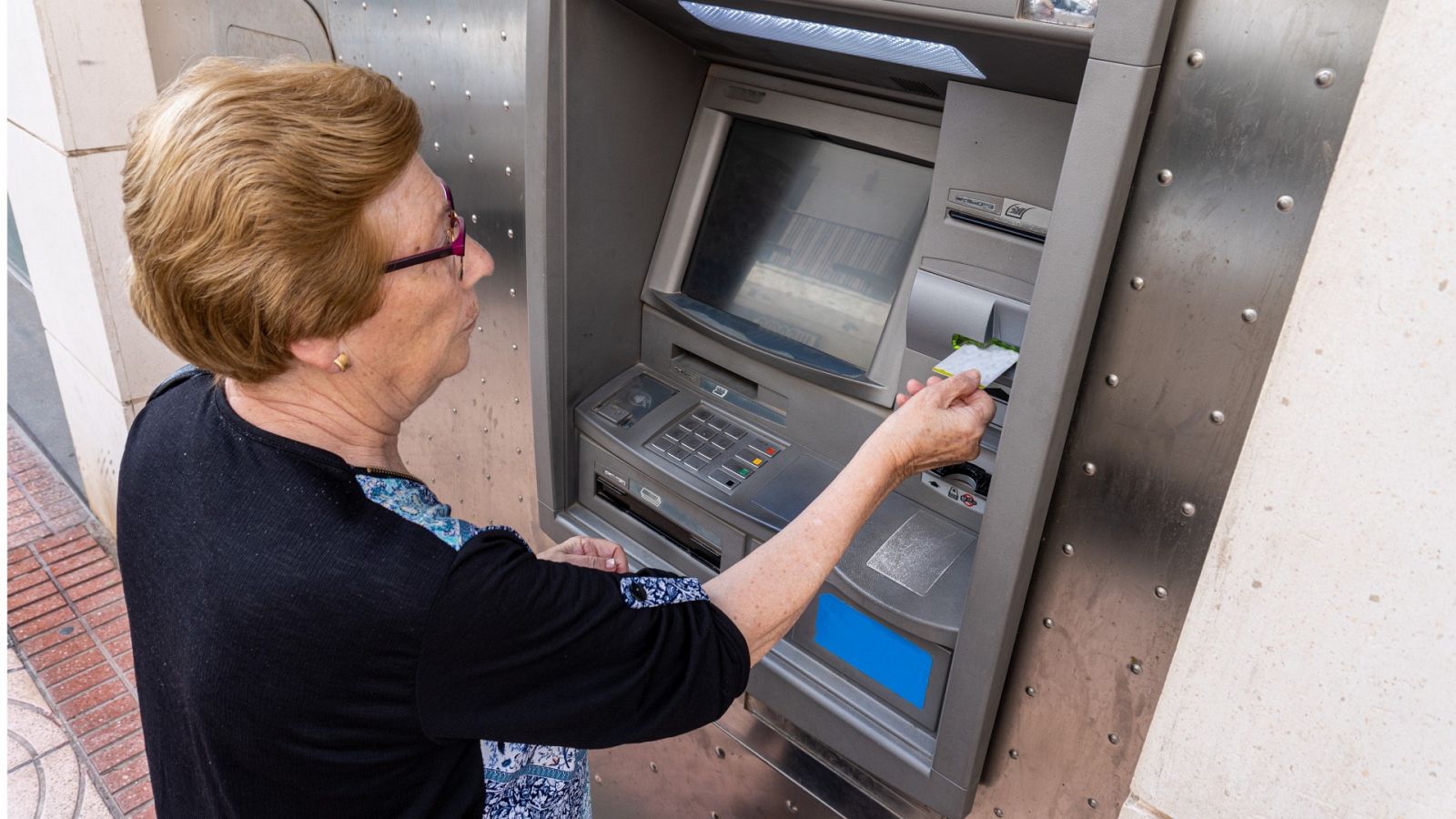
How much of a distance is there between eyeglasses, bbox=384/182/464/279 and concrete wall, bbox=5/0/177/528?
187cm

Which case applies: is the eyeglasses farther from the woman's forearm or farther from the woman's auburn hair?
the woman's forearm

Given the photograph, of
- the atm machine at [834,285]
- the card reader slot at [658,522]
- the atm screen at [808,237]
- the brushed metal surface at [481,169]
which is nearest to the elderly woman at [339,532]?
the atm machine at [834,285]

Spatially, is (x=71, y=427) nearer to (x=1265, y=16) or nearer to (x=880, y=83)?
(x=880, y=83)

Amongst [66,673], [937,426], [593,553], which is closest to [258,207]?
[593,553]

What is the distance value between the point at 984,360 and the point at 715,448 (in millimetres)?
589

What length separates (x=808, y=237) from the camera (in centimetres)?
176

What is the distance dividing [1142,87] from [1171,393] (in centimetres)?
34

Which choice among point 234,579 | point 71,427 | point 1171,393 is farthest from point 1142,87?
point 71,427

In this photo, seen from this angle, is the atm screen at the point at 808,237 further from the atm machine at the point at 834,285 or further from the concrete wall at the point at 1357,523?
the concrete wall at the point at 1357,523

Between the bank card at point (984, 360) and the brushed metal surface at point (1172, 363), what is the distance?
157 millimetres

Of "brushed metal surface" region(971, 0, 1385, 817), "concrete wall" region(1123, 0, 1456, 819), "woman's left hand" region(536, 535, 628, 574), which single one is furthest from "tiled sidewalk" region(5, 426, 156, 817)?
"concrete wall" region(1123, 0, 1456, 819)

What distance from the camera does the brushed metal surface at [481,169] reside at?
6.47 feet

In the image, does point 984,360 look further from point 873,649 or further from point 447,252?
point 447,252

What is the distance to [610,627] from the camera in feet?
3.91
